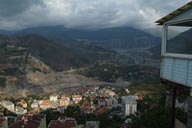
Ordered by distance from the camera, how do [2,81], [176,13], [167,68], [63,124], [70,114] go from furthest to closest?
[2,81] → [70,114] → [63,124] → [167,68] → [176,13]

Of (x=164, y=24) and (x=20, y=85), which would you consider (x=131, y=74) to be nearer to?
(x=20, y=85)

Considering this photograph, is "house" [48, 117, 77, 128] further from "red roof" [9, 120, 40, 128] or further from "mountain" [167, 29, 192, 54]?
"mountain" [167, 29, 192, 54]

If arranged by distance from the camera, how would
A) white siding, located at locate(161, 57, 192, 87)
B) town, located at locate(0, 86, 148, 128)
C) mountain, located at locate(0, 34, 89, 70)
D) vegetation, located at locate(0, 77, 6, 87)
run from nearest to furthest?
white siding, located at locate(161, 57, 192, 87) → town, located at locate(0, 86, 148, 128) → vegetation, located at locate(0, 77, 6, 87) → mountain, located at locate(0, 34, 89, 70)

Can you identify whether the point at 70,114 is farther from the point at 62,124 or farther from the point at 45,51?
the point at 45,51

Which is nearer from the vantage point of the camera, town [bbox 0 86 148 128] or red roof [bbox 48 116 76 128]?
red roof [bbox 48 116 76 128]

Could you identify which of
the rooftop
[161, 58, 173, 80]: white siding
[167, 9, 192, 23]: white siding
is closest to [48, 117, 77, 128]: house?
[161, 58, 173, 80]: white siding

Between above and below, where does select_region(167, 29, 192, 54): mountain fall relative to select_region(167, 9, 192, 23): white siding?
below

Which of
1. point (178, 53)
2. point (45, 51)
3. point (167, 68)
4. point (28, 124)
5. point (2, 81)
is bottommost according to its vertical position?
point (2, 81)

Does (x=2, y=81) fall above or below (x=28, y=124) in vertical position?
below

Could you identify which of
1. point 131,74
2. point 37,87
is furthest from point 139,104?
point 131,74

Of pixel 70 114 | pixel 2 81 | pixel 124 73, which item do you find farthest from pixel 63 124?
pixel 124 73
